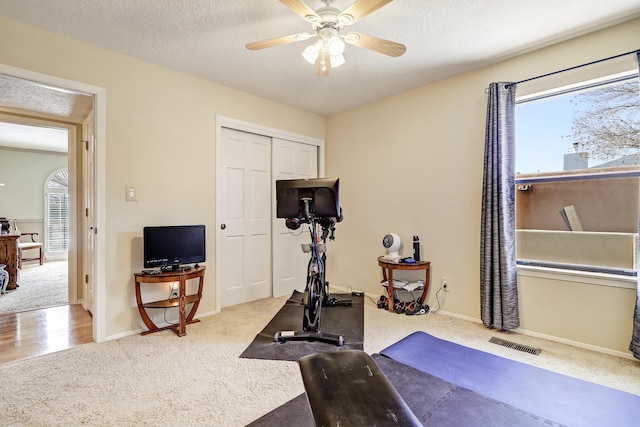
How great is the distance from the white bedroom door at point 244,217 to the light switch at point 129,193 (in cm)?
87

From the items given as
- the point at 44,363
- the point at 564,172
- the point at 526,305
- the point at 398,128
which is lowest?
the point at 44,363

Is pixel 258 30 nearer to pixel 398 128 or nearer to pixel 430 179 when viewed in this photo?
pixel 398 128

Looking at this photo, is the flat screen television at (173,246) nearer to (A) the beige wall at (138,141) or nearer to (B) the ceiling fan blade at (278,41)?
(A) the beige wall at (138,141)

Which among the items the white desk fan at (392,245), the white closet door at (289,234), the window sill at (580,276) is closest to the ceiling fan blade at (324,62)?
the white closet door at (289,234)

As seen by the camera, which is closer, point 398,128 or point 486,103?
point 486,103

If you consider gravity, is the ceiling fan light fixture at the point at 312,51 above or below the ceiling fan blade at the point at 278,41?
below

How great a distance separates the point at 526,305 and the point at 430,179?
1542 millimetres

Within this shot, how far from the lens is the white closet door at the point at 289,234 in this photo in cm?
416

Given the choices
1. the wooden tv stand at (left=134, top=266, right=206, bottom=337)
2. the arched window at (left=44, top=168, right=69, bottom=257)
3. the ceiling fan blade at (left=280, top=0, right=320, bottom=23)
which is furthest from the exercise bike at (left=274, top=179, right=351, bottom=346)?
the arched window at (left=44, top=168, right=69, bottom=257)

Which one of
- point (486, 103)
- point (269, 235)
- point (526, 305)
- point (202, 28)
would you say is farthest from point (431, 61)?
point (269, 235)

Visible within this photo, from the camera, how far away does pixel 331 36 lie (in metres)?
2.05

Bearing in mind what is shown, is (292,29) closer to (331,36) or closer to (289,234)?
(331,36)

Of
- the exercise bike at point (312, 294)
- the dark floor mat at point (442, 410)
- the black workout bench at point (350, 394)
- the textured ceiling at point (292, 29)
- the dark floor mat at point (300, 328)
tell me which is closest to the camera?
the black workout bench at point (350, 394)

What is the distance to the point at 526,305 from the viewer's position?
2844mm
